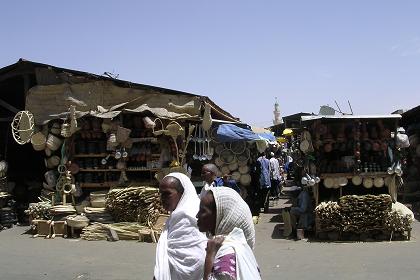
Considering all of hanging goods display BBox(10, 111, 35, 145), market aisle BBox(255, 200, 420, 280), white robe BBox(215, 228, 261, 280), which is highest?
hanging goods display BBox(10, 111, 35, 145)

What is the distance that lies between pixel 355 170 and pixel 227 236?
7.58 meters

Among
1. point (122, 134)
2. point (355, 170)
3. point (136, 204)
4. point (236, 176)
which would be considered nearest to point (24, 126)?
point (122, 134)

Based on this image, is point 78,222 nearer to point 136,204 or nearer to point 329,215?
point 136,204

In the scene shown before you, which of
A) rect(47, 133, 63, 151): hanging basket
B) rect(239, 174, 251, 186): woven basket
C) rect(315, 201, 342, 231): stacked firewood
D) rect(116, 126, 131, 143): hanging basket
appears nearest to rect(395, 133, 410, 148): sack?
rect(315, 201, 342, 231): stacked firewood

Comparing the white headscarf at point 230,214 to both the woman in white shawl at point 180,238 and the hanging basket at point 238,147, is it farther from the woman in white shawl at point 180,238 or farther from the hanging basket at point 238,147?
the hanging basket at point 238,147

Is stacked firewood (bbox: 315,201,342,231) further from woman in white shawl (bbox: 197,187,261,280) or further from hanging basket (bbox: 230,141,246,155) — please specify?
woman in white shawl (bbox: 197,187,261,280)

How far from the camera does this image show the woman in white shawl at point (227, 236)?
2.50 meters

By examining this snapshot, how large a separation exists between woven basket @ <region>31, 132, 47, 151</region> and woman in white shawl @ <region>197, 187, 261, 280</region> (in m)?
9.07

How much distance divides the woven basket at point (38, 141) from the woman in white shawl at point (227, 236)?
29.7 feet

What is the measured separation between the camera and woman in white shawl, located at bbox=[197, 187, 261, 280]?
2.50 meters

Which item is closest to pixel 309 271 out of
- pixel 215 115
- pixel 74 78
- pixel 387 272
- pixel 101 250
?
pixel 387 272

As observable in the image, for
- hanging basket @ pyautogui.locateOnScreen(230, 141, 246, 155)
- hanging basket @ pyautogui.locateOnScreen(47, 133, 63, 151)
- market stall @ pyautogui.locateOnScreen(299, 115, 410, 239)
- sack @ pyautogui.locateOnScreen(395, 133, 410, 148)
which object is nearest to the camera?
market stall @ pyautogui.locateOnScreen(299, 115, 410, 239)

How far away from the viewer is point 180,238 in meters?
3.64

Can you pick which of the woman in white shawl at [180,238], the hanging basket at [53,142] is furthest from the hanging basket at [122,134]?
the woman in white shawl at [180,238]
